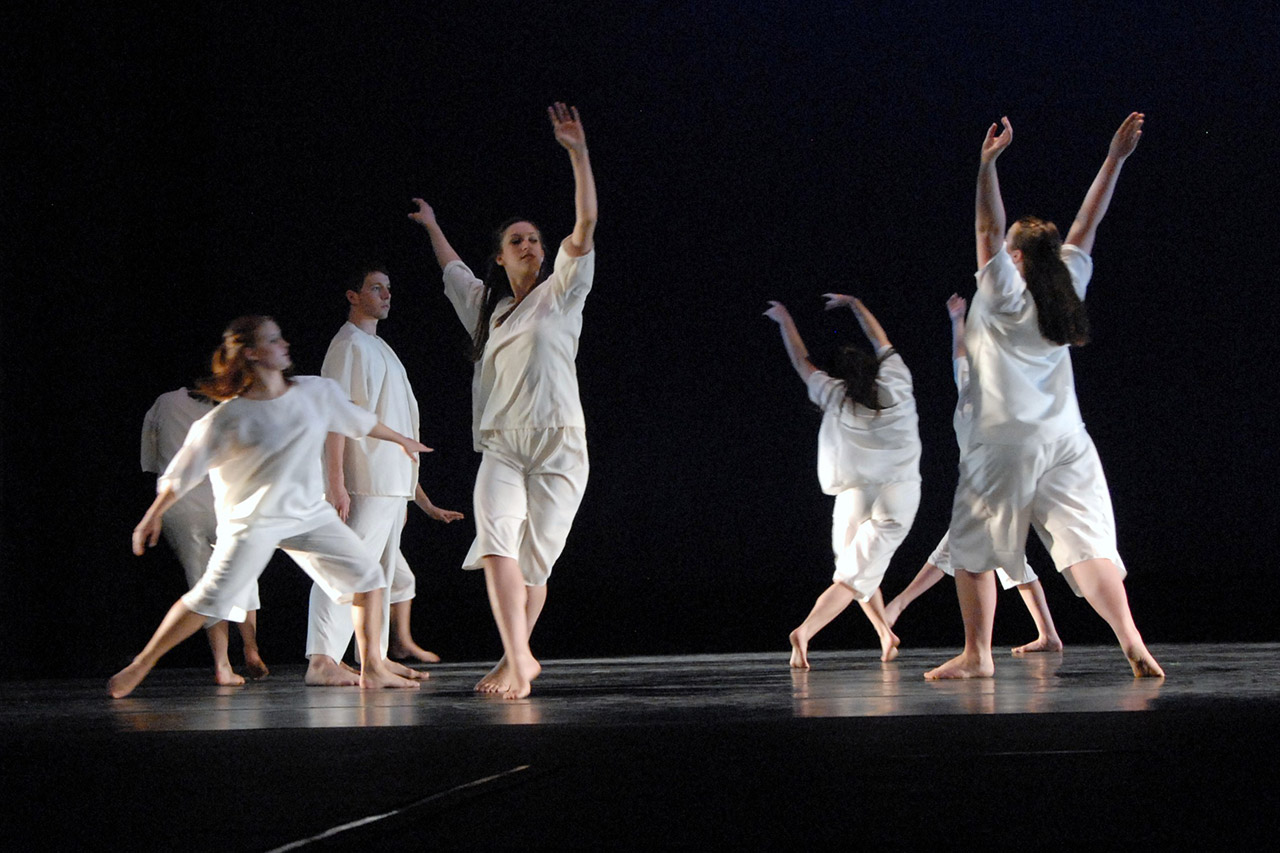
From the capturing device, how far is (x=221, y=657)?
4.28 metres

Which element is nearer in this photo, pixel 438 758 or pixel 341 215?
pixel 438 758

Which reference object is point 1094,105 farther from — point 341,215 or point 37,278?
point 37,278

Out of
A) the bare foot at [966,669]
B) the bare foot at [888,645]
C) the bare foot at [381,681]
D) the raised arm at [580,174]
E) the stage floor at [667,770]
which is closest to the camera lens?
the stage floor at [667,770]

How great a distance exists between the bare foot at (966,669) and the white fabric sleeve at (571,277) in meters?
1.42

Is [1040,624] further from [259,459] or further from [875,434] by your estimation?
[259,459]

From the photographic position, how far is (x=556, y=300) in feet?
11.6

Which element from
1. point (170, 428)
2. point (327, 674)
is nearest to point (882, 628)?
point (327, 674)

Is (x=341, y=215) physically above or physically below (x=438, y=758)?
above

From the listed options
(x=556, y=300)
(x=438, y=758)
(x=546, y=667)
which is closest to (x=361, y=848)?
(x=438, y=758)

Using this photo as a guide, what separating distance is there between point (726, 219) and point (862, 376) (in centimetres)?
275

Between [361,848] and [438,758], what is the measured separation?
0.54m

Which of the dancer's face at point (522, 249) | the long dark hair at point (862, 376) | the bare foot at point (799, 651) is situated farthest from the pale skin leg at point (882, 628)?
the dancer's face at point (522, 249)

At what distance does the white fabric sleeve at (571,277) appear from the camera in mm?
3418

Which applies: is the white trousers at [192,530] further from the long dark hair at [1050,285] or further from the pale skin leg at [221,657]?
the long dark hair at [1050,285]
